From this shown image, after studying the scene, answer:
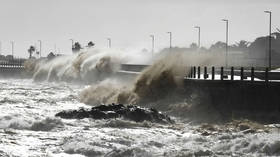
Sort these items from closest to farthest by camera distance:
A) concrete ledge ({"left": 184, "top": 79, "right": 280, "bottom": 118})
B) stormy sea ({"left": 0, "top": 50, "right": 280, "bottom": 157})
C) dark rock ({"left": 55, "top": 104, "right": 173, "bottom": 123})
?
stormy sea ({"left": 0, "top": 50, "right": 280, "bottom": 157}), dark rock ({"left": 55, "top": 104, "right": 173, "bottom": 123}), concrete ledge ({"left": 184, "top": 79, "right": 280, "bottom": 118})

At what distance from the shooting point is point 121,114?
29.4m

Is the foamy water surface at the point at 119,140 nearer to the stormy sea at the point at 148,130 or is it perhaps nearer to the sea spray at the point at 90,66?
the stormy sea at the point at 148,130

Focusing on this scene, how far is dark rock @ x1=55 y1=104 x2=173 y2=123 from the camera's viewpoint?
94.6ft

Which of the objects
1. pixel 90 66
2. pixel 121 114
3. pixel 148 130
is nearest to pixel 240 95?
pixel 121 114

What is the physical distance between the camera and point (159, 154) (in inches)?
748

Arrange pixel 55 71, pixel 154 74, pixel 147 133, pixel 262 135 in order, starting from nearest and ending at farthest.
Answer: pixel 262 135, pixel 147 133, pixel 154 74, pixel 55 71

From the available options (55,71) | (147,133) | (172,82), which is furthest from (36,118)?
(55,71)

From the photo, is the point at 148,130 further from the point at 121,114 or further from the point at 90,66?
the point at 90,66

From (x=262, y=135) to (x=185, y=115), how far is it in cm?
1263

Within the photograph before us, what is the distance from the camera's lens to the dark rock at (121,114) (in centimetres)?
2884

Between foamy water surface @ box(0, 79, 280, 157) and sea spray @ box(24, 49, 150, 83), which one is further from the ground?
sea spray @ box(24, 49, 150, 83)

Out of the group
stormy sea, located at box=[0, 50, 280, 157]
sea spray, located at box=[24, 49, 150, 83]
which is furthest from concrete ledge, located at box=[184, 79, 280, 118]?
sea spray, located at box=[24, 49, 150, 83]

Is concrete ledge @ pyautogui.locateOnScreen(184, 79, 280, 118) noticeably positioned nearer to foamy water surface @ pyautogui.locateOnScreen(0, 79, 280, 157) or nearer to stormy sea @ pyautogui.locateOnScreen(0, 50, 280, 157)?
stormy sea @ pyautogui.locateOnScreen(0, 50, 280, 157)

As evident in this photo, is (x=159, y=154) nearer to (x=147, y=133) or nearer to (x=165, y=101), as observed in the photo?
(x=147, y=133)
